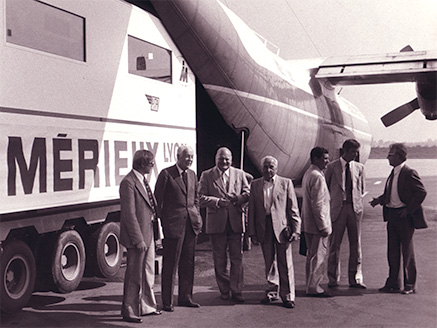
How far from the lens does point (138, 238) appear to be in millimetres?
5645

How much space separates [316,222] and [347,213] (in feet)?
2.88

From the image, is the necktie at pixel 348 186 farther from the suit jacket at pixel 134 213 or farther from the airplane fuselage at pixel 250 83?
the airplane fuselage at pixel 250 83

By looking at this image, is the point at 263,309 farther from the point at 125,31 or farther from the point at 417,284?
the point at 125,31

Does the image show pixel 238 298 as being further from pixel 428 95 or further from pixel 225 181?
pixel 428 95

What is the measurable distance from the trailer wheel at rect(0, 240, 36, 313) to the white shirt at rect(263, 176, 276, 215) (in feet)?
10.1

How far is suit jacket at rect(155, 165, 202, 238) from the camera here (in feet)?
20.5

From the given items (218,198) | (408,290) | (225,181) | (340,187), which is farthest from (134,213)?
(408,290)

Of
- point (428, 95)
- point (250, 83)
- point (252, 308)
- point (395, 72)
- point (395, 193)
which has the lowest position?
point (252, 308)

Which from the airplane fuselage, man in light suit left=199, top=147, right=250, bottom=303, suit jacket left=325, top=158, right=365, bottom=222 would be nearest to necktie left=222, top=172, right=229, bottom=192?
man in light suit left=199, top=147, right=250, bottom=303

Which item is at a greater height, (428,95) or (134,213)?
(428,95)

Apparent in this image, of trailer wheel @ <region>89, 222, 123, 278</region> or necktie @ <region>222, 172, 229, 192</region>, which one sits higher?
necktie @ <region>222, 172, 229, 192</region>

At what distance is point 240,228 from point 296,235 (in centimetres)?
81

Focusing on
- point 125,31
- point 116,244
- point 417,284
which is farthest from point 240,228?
point 125,31

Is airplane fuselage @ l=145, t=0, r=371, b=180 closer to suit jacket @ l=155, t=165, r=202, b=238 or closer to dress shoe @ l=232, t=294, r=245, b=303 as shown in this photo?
suit jacket @ l=155, t=165, r=202, b=238
